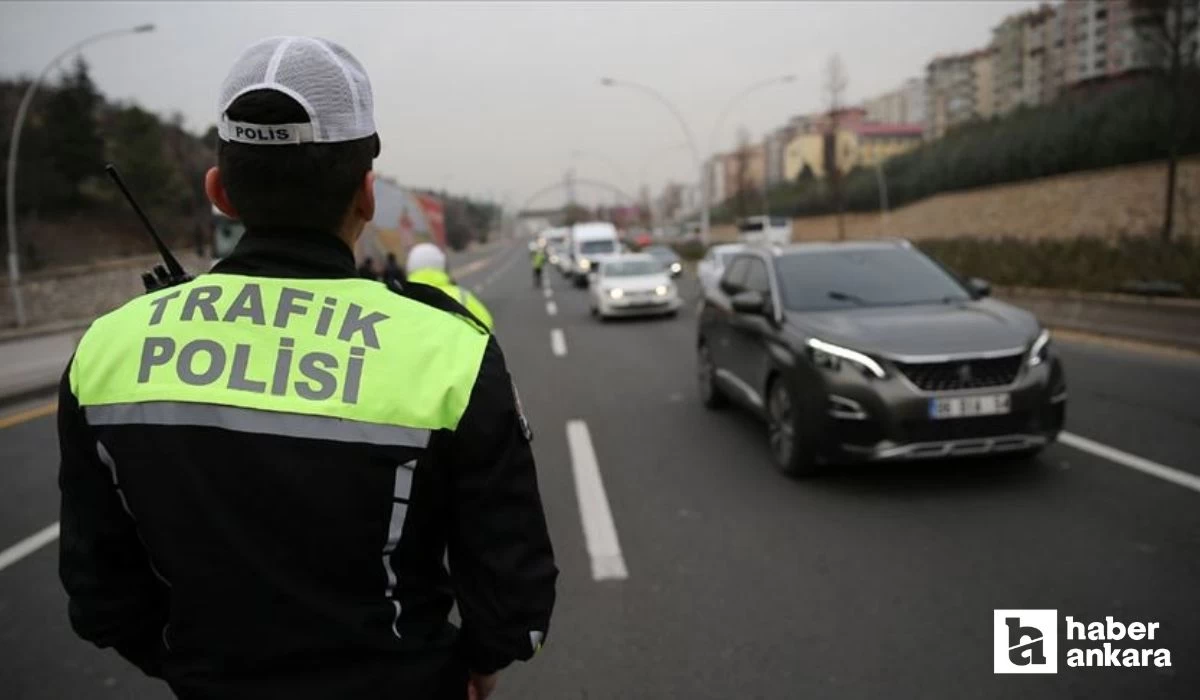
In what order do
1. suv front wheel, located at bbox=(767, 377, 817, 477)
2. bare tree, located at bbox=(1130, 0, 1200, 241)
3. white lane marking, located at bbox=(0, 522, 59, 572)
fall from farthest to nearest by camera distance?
bare tree, located at bbox=(1130, 0, 1200, 241), suv front wheel, located at bbox=(767, 377, 817, 477), white lane marking, located at bbox=(0, 522, 59, 572)

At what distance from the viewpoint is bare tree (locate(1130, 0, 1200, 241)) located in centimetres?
2016

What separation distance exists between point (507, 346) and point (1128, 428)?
1048cm

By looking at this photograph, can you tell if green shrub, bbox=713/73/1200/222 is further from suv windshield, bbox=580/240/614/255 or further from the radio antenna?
the radio antenna

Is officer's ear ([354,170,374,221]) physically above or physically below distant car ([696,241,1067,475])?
above

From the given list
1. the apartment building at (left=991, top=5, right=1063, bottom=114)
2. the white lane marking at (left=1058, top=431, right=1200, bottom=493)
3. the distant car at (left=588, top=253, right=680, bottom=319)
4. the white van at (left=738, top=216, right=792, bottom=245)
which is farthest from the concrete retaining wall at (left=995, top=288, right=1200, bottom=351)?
the apartment building at (left=991, top=5, right=1063, bottom=114)

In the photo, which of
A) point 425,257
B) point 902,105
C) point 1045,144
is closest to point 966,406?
point 425,257

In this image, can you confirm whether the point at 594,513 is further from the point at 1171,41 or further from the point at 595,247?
the point at 595,247

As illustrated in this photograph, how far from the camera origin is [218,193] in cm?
158

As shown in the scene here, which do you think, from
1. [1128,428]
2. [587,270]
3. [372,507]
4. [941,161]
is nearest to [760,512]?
[1128,428]

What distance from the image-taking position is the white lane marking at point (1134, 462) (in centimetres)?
560

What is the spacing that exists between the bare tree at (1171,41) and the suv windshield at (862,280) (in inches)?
633

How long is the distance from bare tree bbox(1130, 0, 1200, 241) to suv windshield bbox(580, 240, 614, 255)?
1933 centimetres

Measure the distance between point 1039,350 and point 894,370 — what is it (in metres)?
1.03

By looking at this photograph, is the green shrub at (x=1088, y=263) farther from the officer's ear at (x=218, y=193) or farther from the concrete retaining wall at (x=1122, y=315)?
the officer's ear at (x=218, y=193)
